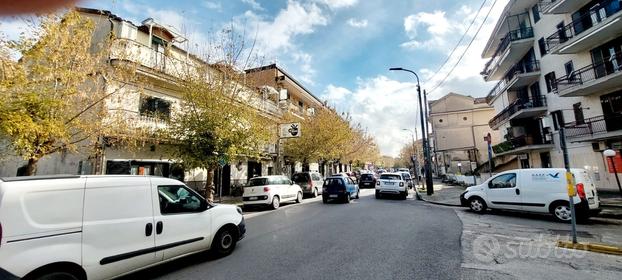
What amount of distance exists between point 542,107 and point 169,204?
27478 mm

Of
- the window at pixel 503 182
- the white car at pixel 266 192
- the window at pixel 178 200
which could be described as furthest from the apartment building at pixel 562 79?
the window at pixel 178 200

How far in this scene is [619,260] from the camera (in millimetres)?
5297

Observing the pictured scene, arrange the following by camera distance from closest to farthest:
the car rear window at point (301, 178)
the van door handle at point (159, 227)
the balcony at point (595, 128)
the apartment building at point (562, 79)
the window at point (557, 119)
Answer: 1. the van door handle at point (159, 227)
2. the balcony at point (595, 128)
3. the apartment building at point (562, 79)
4. the car rear window at point (301, 178)
5. the window at point (557, 119)

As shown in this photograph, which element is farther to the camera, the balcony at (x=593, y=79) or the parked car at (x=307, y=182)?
the parked car at (x=307, y=182)

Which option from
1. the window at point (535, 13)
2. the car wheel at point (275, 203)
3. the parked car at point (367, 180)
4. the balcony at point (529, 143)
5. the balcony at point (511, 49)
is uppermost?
the window at point (535, 13)

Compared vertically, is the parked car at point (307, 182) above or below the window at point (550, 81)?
below

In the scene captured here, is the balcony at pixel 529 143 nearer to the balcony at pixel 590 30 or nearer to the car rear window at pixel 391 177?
the balcony at pixel 590 30

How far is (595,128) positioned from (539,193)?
1214cm

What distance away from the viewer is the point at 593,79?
54.7ft

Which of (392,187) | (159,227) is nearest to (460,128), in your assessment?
(392,187)

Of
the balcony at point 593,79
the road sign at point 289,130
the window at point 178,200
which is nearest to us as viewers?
the window at point 178,200

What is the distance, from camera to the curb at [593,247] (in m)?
5.72

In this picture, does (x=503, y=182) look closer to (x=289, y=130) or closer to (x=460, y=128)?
(x=289, y=130)

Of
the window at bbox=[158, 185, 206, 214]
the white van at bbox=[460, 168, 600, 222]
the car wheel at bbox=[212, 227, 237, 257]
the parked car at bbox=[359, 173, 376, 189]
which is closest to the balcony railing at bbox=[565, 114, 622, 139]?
the white van at bbox=[460, 168, 600, 222]
